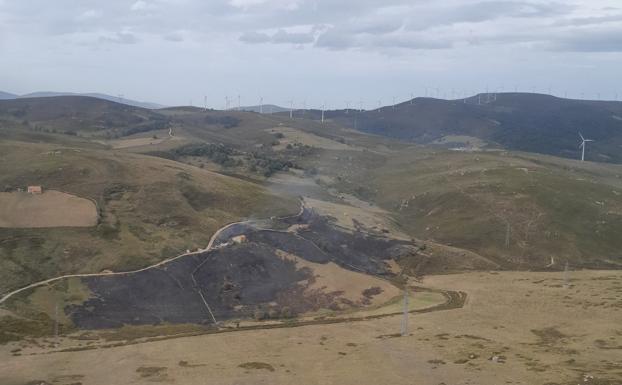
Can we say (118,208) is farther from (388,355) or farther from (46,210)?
(388,355)

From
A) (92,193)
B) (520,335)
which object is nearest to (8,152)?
(92,193)

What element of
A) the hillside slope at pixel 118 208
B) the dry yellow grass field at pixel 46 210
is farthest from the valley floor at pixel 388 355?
the dry yellow grass field at pixel 46 210

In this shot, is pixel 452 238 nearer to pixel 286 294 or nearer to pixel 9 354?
pixel 286 294

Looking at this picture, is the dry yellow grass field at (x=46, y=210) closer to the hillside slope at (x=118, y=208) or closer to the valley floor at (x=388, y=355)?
the hillside slope at (x=118, y=208)

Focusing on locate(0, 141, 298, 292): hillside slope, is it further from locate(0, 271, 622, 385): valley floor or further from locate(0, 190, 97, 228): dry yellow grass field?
locate(0, 271, 622, 385): valley floor

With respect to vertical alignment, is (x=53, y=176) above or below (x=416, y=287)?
above

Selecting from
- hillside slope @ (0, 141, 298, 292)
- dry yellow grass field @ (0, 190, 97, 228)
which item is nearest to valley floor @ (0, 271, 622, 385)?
hillside slope @ (0, 141, 298, 292)

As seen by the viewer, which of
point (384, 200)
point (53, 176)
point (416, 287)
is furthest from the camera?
point (384, 200)

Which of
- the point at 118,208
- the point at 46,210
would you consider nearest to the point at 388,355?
the point at 118,208
